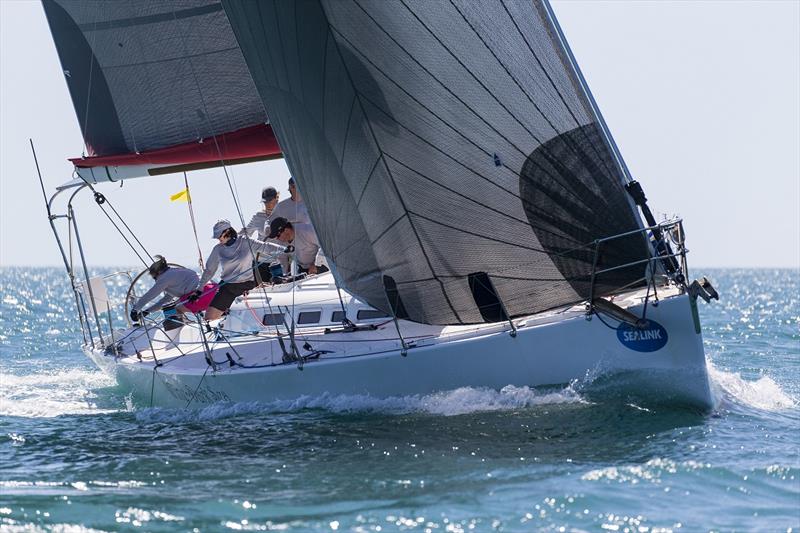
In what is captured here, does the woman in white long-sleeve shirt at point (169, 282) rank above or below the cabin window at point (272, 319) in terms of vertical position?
above

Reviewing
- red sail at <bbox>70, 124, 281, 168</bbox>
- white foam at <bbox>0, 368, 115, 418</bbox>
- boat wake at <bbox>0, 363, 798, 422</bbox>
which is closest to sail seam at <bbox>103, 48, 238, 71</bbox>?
red sail at <bbox>70, 124, 281, 168</bbox>

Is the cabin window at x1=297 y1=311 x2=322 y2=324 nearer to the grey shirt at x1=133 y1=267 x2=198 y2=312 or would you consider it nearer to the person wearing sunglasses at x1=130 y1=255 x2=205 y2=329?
the person wearing sunglasses at x1=130 y1=255 x2=205 y2=329

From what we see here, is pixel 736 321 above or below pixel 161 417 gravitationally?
below

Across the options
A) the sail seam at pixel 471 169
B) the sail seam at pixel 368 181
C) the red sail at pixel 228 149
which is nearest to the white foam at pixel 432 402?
the sail seam at pixel 471 169

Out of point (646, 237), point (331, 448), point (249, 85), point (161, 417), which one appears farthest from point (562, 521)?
point (249, 85)

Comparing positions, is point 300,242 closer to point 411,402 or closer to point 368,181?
point 368,181

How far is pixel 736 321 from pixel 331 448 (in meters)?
17.8

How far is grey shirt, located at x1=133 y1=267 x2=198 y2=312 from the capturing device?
1161cm

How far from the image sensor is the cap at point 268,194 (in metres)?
12.6

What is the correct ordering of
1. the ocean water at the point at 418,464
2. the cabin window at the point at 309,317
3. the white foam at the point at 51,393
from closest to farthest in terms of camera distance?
1. the ocean water at the point at 418,464
2. the cabin window at the point at 309,317
3. the white foam at the point at 51,393

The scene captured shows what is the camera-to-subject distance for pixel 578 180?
347 inches

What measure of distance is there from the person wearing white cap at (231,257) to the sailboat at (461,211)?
1462mm

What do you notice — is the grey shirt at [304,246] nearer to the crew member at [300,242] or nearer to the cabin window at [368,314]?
the crew member at [300,242]

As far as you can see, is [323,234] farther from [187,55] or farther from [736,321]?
[736,321]
